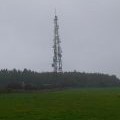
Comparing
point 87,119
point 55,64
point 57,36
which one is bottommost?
point 87,119

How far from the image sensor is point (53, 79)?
126m

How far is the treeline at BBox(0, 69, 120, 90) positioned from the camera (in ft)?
404

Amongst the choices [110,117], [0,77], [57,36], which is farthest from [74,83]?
[110,117]

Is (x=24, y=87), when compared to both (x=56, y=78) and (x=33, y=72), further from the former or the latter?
(x=33, y=72)

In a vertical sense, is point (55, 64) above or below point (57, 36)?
below

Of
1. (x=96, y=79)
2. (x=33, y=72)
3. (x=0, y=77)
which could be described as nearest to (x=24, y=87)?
(x=0, y=77)

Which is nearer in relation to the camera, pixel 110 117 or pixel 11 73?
pixel 110 117

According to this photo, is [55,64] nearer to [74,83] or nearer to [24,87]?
[24,87]

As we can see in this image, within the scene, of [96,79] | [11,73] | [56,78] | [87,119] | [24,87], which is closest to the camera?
[87,119]

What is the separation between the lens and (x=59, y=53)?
3907 inches

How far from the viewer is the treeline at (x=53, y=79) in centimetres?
12312

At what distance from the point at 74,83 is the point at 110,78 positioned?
29.4 m

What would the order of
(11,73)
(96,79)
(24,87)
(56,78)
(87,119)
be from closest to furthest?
(87,119) < (24,87) < (56,78) < (11,73) < (96,79)

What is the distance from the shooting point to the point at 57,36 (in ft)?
331
